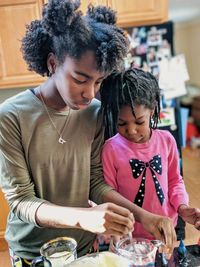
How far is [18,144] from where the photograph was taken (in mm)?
961

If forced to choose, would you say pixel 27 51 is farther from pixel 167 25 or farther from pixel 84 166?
pixel 167 25

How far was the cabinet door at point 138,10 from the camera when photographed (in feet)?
7.19

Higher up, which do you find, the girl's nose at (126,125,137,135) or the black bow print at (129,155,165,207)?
the girl's nose at (126,125,137,135)

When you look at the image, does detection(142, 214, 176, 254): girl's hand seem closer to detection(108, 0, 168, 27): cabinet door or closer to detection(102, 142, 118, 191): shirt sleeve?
detection(102, 142, 118, 191): shirt sleeve

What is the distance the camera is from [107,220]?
0.78 metres

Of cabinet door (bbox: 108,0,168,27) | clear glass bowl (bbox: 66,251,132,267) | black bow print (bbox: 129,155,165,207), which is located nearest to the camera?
clear glass bowl (bbox: 66,251,132,267)

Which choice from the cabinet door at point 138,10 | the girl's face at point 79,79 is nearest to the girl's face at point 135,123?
the girl's face at point 79,79

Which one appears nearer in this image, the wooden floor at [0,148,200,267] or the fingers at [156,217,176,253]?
the fingers at [156,217,176,253]

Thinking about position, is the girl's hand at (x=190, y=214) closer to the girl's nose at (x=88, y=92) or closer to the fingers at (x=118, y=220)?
the fingers at (x=118, y=220)

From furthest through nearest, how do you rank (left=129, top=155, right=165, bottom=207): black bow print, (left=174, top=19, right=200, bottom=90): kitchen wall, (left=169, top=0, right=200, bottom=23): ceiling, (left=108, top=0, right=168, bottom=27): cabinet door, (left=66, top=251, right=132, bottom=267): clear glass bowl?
(left=174, top=19, right=200, bottom=90): kitchen wall → (left=169, top=0, right=200, bottom=23): ceiling → (left=108, top=0, right=168, bottom=27): cabinet door → (left=129, top=155, right=165, bottom=207): black bow print → (left=66, top=251, right=132, bottom=267): clear glass bowl

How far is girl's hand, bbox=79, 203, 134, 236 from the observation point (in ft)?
2.58

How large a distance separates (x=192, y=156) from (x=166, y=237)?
372 cm

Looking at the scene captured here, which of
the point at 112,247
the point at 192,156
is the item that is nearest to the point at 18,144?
the point at 112,247

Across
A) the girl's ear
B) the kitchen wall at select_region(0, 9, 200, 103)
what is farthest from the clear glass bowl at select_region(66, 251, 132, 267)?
the kitchen wall at select_region(0, 9, 200, 103)
